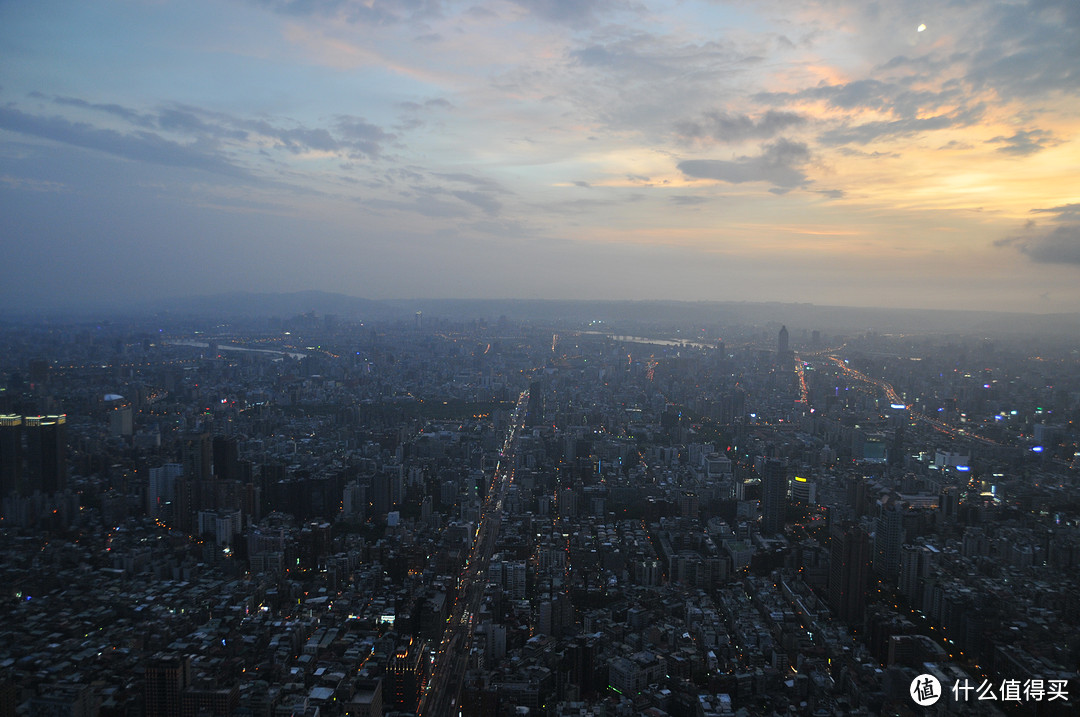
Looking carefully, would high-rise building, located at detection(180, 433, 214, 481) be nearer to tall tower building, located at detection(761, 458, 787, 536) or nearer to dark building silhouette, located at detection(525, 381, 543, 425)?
dark building silhouette, located at detection(525, 381, 543, 425)

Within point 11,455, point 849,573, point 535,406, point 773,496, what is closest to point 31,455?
point 11,455

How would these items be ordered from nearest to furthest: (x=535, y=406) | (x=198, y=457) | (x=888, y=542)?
1. (x=888, y=542)
2. (x=198, y=457)
3. (x=535, y=406)

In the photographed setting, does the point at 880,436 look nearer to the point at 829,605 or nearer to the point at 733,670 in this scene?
the point at 829,605

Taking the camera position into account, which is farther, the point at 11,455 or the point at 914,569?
the point at 11,455

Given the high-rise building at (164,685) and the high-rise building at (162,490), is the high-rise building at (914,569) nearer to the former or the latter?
the high-rise building at (164,685)

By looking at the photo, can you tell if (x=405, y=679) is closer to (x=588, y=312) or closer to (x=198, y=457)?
(x=198, y=457)
